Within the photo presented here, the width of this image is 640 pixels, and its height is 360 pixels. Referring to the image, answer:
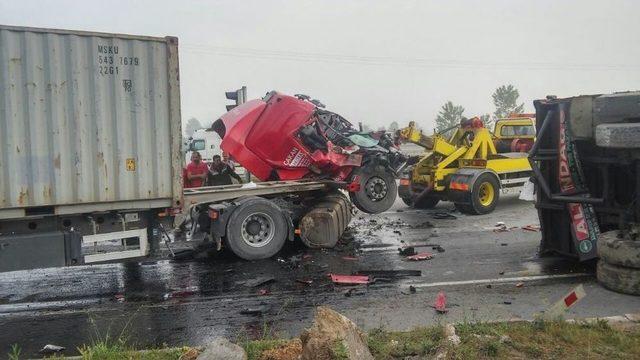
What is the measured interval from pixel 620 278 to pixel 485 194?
23.7 feet

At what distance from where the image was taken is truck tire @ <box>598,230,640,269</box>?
5594 millimetres

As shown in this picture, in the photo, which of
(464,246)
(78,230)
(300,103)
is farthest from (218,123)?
(464,246)

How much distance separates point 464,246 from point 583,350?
195 inches

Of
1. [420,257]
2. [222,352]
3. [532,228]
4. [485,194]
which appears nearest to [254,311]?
[222,352]

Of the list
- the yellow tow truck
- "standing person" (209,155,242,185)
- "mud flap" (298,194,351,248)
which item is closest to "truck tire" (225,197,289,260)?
"mud flap" (298,194,351,248)

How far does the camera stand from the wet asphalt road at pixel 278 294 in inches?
211

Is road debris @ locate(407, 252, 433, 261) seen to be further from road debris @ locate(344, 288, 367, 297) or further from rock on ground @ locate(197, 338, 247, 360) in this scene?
rock on ground @ locate(197, 338, 247, 360)

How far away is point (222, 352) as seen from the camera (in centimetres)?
381

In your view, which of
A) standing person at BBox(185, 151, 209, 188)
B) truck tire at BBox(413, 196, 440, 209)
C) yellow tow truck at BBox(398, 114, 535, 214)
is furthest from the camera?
truck tire at BBox(413, 196, 440, 209)

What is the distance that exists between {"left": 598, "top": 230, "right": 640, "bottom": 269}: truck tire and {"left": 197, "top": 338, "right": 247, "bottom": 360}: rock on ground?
4222 mm

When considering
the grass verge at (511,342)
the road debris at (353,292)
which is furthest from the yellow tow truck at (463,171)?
the grass verge at (511,342)

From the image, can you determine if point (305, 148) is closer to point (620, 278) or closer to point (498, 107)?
point (620, 278)

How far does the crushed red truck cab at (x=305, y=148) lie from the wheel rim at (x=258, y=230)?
169 cm

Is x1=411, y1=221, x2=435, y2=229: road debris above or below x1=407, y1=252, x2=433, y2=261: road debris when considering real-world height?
above
